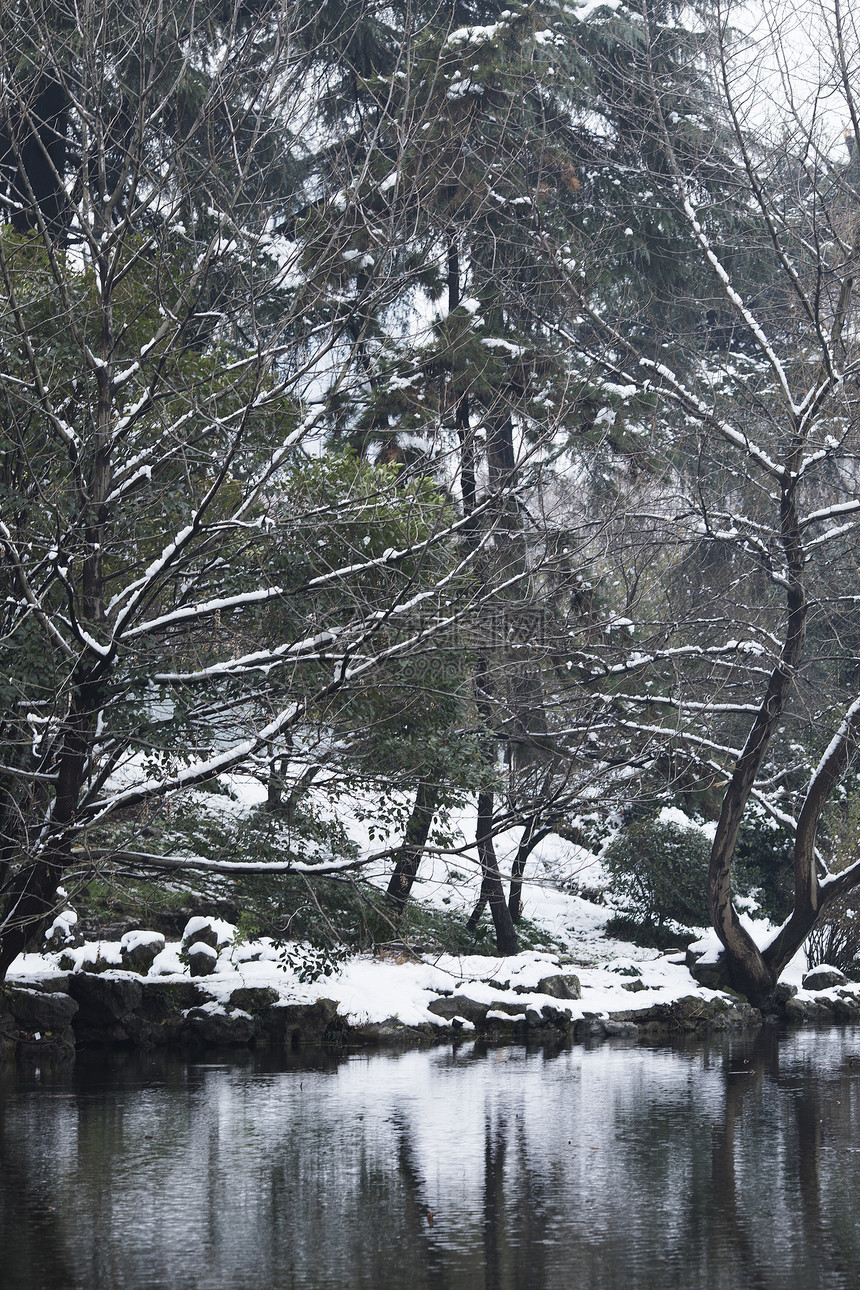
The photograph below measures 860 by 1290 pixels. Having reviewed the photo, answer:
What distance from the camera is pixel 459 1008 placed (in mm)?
16797

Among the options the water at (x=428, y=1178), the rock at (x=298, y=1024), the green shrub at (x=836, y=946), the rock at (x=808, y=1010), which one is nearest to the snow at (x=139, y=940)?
the rock at (x=298, y=1024)

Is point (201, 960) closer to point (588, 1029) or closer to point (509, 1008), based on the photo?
point (509, 1008)

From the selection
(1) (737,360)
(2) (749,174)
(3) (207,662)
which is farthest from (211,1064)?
(1) (737,360)

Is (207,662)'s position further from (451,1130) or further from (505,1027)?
(505,1027)

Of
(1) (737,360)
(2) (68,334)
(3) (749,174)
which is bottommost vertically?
(2) (68,334)

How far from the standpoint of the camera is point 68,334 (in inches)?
478

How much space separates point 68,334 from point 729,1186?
29.2ft

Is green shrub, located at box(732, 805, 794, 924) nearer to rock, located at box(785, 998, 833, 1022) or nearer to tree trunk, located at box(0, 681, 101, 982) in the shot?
rock, located at box(785, 998, 833, 1022)

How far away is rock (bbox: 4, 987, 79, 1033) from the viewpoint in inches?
581

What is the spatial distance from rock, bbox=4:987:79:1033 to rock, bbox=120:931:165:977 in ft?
2.92

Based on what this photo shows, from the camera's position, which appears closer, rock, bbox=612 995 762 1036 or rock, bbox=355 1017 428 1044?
rock, bbox=355 1017 428 1044

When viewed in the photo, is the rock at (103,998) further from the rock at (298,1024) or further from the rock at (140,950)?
the rock at (298,1024)

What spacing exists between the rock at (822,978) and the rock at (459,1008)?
20.4 ft

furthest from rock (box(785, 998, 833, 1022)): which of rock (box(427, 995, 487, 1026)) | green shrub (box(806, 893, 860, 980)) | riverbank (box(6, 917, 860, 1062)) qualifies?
rock (box(427, 995, 487, 1026))
